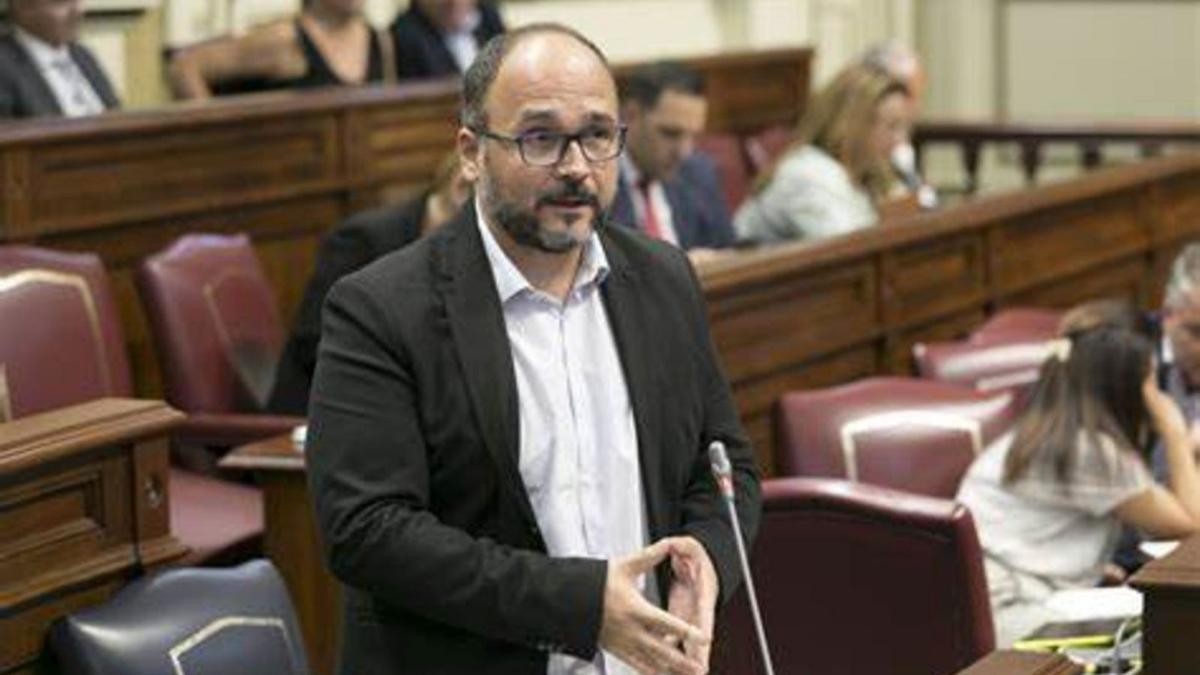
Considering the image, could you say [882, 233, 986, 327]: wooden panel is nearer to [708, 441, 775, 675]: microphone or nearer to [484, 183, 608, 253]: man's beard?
[708, 441, 775, 675]: microphone

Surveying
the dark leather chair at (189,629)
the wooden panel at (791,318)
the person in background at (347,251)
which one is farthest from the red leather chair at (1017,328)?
the dark leather chair at (189,629)

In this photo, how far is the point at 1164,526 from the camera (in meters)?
4.32

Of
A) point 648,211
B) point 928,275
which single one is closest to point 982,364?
point 928,275

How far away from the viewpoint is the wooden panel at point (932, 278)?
5.73m

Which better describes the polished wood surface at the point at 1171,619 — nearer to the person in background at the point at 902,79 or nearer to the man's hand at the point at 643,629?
the man's hand at the point at 643,629

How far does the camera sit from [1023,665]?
256cm

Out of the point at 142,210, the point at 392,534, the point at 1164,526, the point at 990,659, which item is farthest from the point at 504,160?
the point at 142,210

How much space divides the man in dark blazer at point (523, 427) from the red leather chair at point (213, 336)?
2.42 m

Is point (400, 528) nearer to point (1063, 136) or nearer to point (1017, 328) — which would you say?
point (1017, 328)

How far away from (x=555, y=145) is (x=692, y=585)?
441 mm

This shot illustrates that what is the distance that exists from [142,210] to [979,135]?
3894 millimetres

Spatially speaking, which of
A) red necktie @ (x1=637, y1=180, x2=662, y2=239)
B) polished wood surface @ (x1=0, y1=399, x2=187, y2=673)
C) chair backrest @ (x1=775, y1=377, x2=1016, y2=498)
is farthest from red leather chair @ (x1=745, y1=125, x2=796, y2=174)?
polished wood surface @ (x1=0, y1=399, x2=187, y2=673)

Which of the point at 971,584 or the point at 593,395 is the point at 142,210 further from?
the point at 593,395

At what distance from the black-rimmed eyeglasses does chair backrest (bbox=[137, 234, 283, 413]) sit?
9.24 ft
